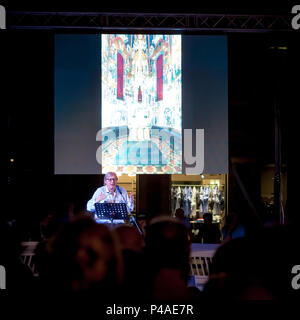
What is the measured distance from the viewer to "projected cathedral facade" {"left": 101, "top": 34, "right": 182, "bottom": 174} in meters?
6.00

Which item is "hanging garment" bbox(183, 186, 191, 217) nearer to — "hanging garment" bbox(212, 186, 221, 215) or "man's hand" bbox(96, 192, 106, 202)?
"hanging garment" bbox(212, 186, 221, 215)

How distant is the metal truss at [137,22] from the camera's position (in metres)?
A: 5.66

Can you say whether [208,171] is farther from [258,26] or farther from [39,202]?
[39,202]

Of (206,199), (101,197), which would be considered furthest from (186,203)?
(101,197)

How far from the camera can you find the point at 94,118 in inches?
241

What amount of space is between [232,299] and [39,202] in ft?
20.3

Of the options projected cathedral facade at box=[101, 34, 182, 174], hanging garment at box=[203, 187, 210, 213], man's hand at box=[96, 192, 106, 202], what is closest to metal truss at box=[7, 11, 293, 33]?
projected cathedral facade at box=[101, 34, 182, 174]

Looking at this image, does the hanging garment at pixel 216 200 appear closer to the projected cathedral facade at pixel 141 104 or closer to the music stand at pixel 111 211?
the projected cathedral facade at pixel 141 104

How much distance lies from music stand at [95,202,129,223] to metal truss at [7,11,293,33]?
260 cm

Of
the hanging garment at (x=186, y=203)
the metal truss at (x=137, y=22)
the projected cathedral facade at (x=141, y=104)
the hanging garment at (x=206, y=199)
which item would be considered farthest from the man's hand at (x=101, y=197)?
the hanging garment at (x=206, y=199)

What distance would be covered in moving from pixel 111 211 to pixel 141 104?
194cm

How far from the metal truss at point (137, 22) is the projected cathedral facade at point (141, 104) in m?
0.33

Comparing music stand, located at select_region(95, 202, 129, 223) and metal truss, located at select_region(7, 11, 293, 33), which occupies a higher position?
metal truss, located at select_region(7, 11, 293, 33)

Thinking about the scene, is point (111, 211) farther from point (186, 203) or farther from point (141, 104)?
point (186, 203)
